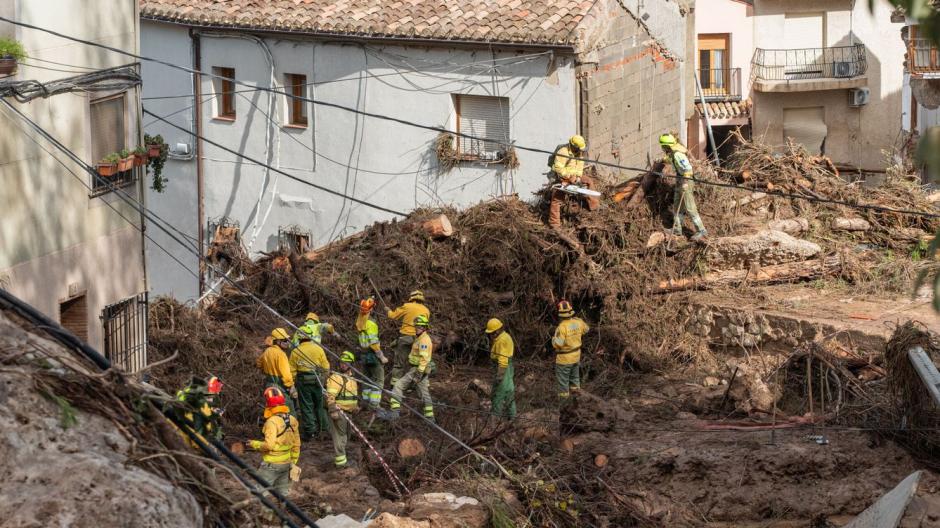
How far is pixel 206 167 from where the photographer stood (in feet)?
89.5

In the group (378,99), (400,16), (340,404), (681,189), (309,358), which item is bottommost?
(340,404)

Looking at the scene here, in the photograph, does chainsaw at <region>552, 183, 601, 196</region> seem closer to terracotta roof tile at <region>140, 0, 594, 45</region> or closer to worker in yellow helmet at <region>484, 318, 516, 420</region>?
worker in yellow helmet at <region>484, 318, 516, 420</region>

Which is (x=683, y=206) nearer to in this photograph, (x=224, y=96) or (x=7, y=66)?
(x=7, y=66)

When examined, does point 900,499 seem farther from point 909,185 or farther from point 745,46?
point 745,46

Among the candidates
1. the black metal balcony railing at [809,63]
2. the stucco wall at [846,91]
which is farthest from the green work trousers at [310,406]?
the black metal balcony railing at [809,63]

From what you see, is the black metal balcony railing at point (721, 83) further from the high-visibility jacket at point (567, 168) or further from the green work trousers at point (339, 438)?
the green work trousers at point (339, 438)

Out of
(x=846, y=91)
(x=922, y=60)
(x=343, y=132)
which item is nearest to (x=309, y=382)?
(x=343, y=132)

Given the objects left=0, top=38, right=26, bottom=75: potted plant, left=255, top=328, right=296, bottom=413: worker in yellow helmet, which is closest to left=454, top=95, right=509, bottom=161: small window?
left=255, top=328, right=296, bottom=413: worker in yellow helmet

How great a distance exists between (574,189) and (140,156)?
6278 mm

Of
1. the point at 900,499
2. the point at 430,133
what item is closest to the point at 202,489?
the point at 900,499

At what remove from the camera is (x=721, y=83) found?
3822 centimetres

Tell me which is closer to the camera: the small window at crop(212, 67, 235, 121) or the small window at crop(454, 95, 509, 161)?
the small window at crop(454, 95, 509, 161)

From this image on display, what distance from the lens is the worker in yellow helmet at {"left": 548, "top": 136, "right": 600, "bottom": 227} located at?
19.2 meters

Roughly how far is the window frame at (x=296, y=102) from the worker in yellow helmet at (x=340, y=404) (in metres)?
11.0
